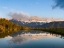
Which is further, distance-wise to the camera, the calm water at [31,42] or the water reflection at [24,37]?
the water reflection at [24,37]

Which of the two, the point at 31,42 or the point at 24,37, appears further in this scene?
the point at 24,37

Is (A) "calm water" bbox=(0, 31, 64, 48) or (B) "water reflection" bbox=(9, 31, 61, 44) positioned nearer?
(A) "calm water" bbox=(0, 31, 64, 48)

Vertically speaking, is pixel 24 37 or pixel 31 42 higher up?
pixel 31 42
